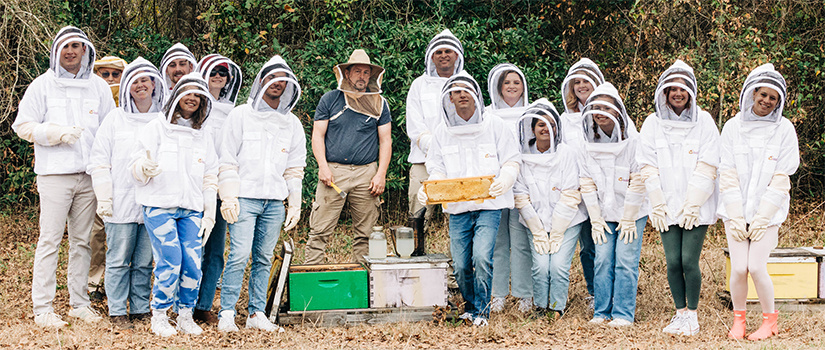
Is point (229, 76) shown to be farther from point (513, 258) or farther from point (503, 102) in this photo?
point (513, 258)

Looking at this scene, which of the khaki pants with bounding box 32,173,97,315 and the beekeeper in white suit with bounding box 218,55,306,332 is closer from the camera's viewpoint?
the beekeeper in white suit with bounding box 218,55,306,332

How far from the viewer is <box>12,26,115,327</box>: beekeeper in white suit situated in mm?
5891

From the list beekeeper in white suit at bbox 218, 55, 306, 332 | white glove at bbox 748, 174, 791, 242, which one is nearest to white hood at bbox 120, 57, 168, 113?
beekeeper in white suit at bbox 218, 55, 306, 332

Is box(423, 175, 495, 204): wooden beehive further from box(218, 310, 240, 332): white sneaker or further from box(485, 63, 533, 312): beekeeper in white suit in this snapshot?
box(218, 310, 240, 332): white sneaker

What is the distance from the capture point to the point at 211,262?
19.8ft

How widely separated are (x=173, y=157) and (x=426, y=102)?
7.58 feet

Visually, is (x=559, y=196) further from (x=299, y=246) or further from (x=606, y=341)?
(x=299, y=246)

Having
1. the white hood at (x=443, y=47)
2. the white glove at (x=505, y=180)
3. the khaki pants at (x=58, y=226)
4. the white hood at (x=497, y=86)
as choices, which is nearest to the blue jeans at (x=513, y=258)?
the white glove at (x=505, y=180)

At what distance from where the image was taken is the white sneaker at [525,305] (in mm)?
Result: 6375

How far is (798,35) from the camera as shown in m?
10.5

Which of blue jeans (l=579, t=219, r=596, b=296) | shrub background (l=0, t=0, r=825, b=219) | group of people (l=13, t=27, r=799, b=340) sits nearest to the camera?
group of people (l=13, t=27, r=799, b=340)

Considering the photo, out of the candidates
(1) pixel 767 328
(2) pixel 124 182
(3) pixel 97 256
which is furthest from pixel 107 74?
(1) pixel 767 328

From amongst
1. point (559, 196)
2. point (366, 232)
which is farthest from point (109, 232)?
point (559, 196)

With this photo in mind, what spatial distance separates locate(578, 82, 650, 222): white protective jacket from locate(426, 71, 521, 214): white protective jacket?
0.56m
